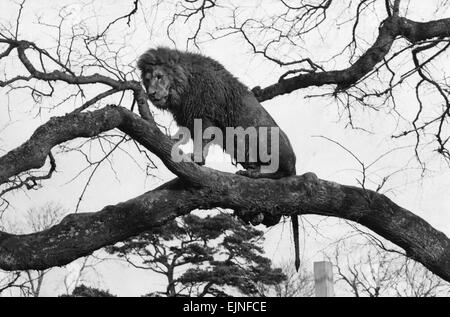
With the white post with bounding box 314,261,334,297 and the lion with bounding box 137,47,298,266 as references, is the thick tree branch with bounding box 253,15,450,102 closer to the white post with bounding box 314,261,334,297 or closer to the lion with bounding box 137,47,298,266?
the lion with bounding box 137,47,298,266

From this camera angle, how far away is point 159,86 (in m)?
7.93

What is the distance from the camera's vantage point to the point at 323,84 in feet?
26.8

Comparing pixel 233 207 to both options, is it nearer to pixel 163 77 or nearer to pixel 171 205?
pixel 171 205

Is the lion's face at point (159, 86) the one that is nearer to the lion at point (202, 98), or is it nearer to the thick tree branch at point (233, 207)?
the lion at point (202, 98)

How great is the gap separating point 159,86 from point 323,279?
7369 mm

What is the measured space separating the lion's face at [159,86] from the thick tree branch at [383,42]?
1531mm

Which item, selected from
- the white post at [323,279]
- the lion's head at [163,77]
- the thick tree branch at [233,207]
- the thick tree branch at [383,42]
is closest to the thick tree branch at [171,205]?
the thick tree branch at [233,207]

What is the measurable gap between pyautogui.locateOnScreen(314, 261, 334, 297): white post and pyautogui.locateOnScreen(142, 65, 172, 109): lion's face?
716 cm

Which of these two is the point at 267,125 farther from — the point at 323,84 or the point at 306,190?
the point at 306,190

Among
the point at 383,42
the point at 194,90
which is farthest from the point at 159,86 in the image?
the point at 383,42

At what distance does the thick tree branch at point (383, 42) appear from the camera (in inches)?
298

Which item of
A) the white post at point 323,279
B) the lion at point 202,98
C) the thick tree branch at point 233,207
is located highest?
the lion at point 202,98

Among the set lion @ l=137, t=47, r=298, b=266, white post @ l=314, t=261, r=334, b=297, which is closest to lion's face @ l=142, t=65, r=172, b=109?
lion @ l=137, t=47, r=298, b=266
